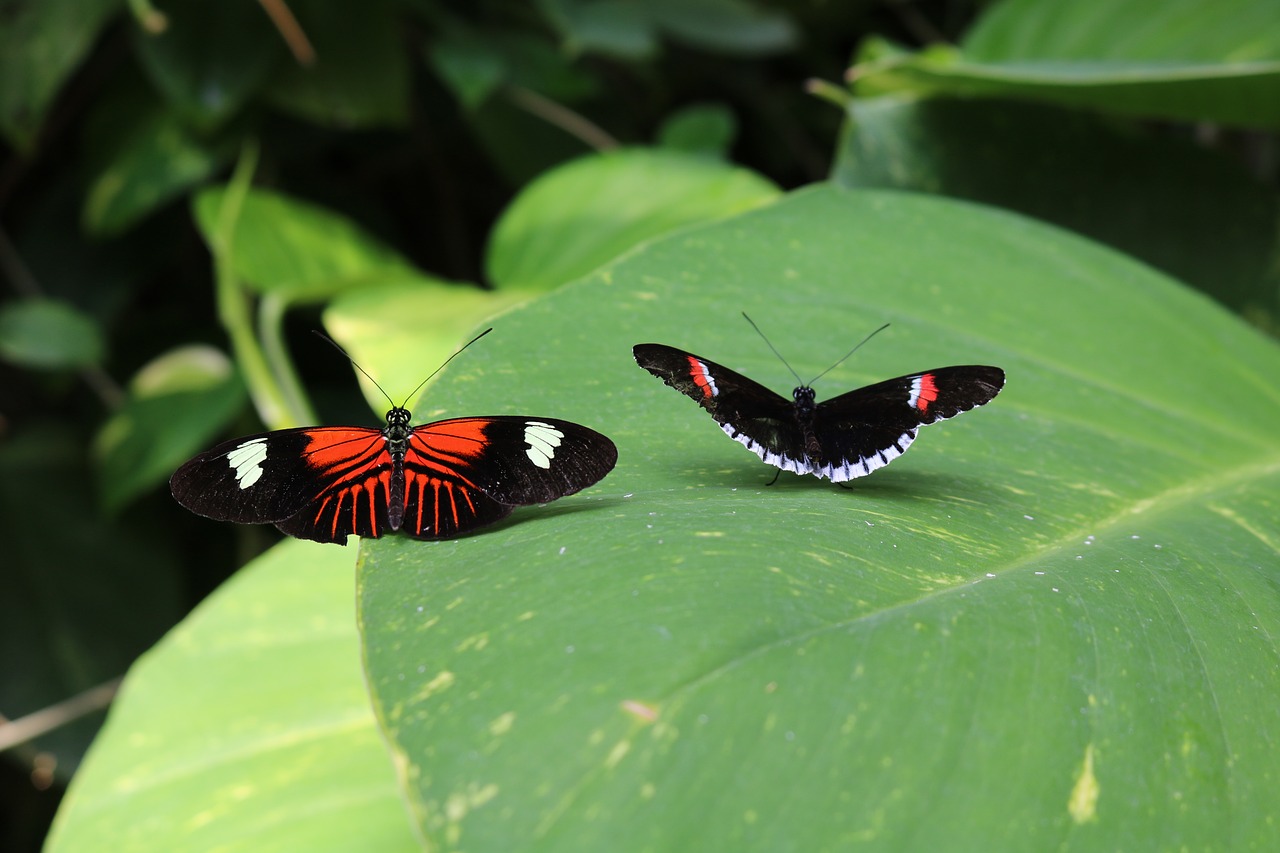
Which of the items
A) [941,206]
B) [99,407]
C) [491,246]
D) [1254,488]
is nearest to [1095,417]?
[1254,488]

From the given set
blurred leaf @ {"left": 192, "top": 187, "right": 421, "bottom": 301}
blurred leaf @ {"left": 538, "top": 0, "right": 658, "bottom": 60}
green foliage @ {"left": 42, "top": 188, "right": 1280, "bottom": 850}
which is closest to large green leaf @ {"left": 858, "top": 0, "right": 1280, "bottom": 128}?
green foliage @ {"left": 42, "top": 188, "right": 1280, "bottom": 850}

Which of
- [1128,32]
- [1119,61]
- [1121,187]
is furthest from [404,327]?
[1128,32]

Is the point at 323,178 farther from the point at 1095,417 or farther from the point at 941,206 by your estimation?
the point at 1095,417

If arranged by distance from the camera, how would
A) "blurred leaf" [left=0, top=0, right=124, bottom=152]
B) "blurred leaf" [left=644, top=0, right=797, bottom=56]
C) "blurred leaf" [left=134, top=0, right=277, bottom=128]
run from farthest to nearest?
→ "blurred leaf" [left=644, top=0, right=797, bottom=56]
"blurred leaf" [left=134, top=0, right=277, bottom=128]
"blurred leaf" [left=0, top=0, right=124, bottom=152]

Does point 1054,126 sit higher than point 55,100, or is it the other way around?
point 55,100

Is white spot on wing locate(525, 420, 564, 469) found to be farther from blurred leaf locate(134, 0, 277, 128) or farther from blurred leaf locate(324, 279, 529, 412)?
blurred leaf locate(134, 0, 277, 128)

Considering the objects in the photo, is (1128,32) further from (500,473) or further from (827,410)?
(500,473)
